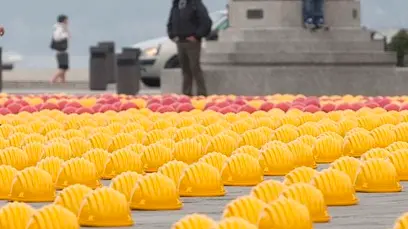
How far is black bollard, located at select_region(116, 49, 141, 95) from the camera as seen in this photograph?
3269cm

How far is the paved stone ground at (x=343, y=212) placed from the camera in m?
8.05

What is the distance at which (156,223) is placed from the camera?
26.8 feet

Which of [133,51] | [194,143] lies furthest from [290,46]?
[194,143]

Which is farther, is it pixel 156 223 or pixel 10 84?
pixel 10 84

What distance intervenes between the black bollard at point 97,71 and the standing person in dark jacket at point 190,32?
11.2 meters

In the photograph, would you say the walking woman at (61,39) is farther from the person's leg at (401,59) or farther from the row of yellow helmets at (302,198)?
the row of yellow helmets at (302,198)

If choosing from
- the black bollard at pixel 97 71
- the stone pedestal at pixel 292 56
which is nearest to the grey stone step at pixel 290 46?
the stone pedestal at pixel 292 56

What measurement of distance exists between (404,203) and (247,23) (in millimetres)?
17828

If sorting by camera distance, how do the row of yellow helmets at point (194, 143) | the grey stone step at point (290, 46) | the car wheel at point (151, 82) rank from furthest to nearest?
the car wheel at point (151, 82) < the grey stone step at point (290, 46) < the row of yellow helmets at point (194, 143)

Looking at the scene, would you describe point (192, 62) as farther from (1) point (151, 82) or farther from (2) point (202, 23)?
(1) point (151, 82)

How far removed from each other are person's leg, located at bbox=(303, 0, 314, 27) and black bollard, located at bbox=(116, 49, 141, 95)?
22.2 feet

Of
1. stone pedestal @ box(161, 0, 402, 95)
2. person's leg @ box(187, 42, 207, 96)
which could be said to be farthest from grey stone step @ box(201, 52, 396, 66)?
person's leg @ box(187, 42, 207, 96)

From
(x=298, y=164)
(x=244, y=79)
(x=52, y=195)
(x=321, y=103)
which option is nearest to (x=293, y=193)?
(x=52, y=195)

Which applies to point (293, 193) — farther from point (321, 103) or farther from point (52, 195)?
point (321, 103)
